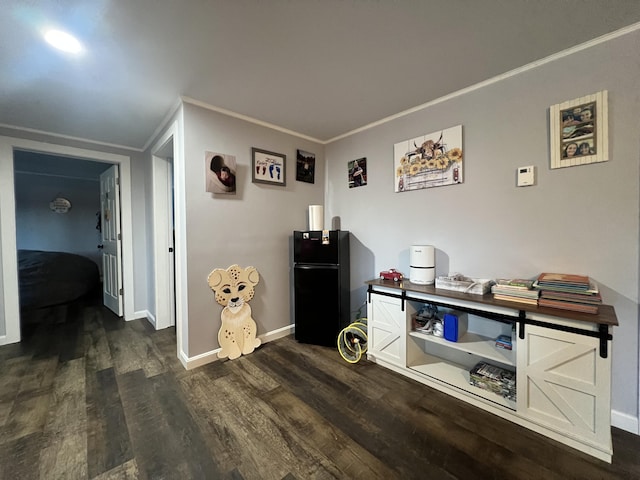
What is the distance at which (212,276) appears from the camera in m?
2.26

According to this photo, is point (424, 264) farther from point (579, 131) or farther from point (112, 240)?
point (112, 240)

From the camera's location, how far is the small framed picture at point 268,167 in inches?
99.4

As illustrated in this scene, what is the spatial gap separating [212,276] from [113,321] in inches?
85.6

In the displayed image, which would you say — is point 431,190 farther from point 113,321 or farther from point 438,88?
point 113,321

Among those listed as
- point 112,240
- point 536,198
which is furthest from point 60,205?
point 536,198

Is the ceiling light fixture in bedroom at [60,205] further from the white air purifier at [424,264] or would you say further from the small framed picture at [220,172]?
the white air purifier at [424,264]

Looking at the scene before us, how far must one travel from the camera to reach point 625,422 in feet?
4.77

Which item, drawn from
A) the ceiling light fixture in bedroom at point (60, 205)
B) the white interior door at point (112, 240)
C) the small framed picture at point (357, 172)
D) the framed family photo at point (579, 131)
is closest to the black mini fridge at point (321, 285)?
the small framed picture at point (357, 172)

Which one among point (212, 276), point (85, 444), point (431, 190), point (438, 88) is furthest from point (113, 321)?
point (438, 88)

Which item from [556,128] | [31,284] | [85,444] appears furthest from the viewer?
[31,284]

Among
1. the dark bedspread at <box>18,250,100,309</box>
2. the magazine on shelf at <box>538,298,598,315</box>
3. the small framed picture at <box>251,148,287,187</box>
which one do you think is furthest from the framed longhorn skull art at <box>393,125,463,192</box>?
the dark bedspread at <box>18,250,100,309</box>

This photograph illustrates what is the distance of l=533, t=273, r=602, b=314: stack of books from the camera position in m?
1.33

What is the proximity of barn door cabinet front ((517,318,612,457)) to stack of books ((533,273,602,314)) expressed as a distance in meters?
0.11

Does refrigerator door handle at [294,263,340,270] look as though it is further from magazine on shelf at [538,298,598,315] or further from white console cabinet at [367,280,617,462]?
magazine on shelf at [538,298,598,315]
